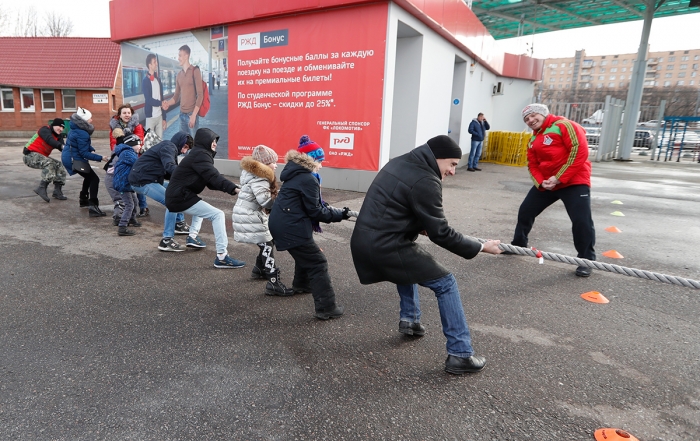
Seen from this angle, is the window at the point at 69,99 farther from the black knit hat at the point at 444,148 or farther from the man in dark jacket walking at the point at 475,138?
the black knit hat at the point at 444,148

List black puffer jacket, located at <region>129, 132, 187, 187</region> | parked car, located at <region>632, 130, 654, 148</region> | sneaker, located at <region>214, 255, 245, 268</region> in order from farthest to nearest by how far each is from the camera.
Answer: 1. parked car, located at <region>632, 130, 654, 148</region>
2. black puffer jacket, located at <region>129, 132, 187, 187</region>
3. sneaker, located at <region>214, 255, 245, 268</region>

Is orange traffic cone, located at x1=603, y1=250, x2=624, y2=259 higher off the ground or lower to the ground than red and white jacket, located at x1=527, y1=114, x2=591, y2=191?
lower

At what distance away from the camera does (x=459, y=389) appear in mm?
2877

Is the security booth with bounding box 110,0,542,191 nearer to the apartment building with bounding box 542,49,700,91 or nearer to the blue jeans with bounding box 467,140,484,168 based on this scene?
the blue jeans with bounding box 467,140,484,168

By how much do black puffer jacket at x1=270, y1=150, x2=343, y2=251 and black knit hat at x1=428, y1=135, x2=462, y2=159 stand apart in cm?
122

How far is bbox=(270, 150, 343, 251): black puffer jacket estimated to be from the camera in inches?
153

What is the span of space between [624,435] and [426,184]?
5.96 feet

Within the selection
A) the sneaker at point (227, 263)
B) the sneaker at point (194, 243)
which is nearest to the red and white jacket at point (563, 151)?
the sneaker at point (227, 263)

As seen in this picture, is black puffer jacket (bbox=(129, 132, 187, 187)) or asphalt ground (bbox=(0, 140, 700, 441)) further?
black puffer jacket (bbox=(129, 132, 187, 187))

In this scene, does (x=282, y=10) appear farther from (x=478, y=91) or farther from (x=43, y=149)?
(x=478, y=91)

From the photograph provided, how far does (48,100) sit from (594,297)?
35.7m

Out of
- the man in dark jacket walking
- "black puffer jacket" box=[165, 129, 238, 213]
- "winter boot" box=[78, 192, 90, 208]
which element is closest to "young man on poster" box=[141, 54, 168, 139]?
"winter boot" box=[78, 192, 90, 208]

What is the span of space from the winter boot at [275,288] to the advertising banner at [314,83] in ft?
19.1

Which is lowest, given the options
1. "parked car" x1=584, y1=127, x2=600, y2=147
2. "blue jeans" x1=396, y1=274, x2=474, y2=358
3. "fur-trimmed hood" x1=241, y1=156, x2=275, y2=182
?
"blue jeans" x1=396, y1=274, x2=474, y2=358
